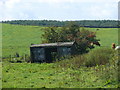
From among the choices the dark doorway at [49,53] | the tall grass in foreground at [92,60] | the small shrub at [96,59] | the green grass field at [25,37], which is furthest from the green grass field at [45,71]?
the dark doorway at [49,53]

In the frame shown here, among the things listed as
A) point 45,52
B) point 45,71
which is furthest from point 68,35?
point 45,71

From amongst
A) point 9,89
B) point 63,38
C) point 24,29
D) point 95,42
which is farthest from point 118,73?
point 24,29

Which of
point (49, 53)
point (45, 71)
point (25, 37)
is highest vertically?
point (25, 37)

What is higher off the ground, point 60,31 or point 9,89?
point 60,31

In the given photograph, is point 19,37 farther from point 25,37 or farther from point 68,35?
point 68,35

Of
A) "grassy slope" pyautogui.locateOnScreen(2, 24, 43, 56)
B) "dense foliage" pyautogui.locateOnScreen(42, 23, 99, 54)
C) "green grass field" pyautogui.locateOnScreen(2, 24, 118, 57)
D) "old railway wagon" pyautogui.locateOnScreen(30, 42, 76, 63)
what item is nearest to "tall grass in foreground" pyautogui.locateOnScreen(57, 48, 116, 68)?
"old railway wagon" pyautogui.locateOnScreen(30, 42, 76, 63)

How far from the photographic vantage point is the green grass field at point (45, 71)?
14.5 m

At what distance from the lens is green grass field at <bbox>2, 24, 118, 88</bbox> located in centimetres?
1452

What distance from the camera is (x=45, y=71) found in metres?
21.5

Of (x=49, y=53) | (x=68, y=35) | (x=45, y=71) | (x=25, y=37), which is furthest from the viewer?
(x=25, y=37)

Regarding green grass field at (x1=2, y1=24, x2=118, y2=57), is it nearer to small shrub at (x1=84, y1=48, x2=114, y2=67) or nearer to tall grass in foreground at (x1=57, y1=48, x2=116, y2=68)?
tall grass in foreground at (x1=57, y1=48, x2=116, y2=68)

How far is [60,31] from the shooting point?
160 ft

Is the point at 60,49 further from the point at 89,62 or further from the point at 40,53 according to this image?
the point at 89,62

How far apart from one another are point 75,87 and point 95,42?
3778 cm
